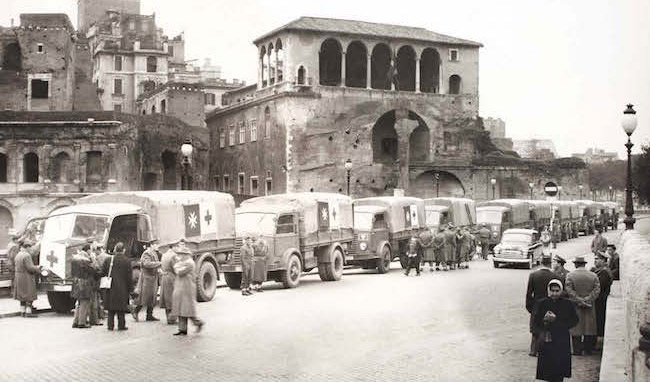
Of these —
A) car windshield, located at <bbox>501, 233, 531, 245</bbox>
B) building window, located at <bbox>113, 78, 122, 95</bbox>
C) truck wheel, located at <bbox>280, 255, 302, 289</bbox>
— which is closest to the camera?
truck wheel, located at <bbox>280, 255, 302, 289</bbox>

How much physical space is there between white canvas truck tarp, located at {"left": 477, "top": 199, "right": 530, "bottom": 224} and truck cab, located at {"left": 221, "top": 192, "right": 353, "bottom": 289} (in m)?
18.1

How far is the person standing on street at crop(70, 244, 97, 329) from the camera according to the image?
15562mm

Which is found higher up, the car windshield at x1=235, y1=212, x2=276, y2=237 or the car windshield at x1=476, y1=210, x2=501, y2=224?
the car windshield at x1=235, y1=212, x2=276, y2=237

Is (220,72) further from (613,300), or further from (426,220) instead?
(613,300)

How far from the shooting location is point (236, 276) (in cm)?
2323

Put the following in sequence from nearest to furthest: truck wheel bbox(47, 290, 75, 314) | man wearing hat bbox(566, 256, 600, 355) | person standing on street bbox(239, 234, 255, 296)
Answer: man wearing hat bbox(566, 256, 600, 355) < truck wheel bbox(47, 290, 75, 314) < person standing on street bbox(239, 234, 255, 296)

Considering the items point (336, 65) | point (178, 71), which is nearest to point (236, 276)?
point (336, 65)

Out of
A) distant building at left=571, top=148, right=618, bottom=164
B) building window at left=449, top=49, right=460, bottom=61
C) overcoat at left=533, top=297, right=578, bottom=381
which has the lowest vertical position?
overcoat at left=533, top=297, right=578, bottom=381

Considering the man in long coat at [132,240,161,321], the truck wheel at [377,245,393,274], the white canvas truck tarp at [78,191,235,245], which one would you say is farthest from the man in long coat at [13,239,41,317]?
the truck wheel at [377,245,393,274]

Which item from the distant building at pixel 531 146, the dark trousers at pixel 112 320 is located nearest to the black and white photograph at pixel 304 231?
the dark trousers at pixel 112 320

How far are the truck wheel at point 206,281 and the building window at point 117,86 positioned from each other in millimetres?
63650

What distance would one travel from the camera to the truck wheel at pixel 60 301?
692 inches

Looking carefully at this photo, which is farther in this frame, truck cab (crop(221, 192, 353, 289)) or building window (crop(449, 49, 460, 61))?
building window (crop(449, 49, 460, 61))

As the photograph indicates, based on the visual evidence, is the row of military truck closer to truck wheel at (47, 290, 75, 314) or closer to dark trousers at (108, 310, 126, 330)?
truck wheel at (47, 290, 75, 314)
